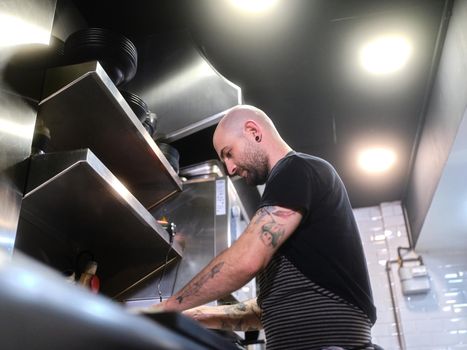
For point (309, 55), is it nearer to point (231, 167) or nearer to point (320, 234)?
point (231, 167)

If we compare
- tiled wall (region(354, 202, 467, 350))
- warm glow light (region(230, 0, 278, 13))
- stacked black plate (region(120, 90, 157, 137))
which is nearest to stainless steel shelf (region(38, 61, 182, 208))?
stacked black plate (region(120, 90, 157, 137))

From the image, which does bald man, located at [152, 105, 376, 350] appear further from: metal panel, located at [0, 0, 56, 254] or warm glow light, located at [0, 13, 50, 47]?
warm glow light, located at [0, 13, 50, 47]

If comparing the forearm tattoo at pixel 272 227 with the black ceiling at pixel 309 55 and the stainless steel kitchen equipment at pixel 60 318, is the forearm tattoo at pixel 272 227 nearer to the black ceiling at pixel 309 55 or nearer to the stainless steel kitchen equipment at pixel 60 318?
the stainless steel kitchen equipment at pixel 60 318

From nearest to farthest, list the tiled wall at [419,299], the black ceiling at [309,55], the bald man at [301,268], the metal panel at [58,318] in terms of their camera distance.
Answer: the metal panel at [58,318] < the bald man at [301,268] < the black ceiling at [309,55] < the tiled wall at [419,299]

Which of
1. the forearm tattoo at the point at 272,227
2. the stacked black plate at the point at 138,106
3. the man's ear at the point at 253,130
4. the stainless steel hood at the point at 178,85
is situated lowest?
the forearm tattoo at the point at 272,227

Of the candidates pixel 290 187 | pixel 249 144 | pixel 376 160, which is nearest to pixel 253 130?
pixel 249 144

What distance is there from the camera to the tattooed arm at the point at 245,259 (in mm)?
1180

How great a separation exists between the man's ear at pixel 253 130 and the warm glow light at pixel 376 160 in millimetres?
1840

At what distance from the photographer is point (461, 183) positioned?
2689 mm

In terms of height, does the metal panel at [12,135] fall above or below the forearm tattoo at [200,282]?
above

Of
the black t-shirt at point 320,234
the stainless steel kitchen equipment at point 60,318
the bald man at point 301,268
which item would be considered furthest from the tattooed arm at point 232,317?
the stainless steel kitchen equipment at point 60,318

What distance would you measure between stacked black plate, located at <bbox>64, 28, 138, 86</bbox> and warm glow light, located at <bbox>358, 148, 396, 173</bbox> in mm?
2031

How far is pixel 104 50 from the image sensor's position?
5.32 feet

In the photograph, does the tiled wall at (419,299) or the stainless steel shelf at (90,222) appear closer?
the stainless steel shelf at (90,222)
